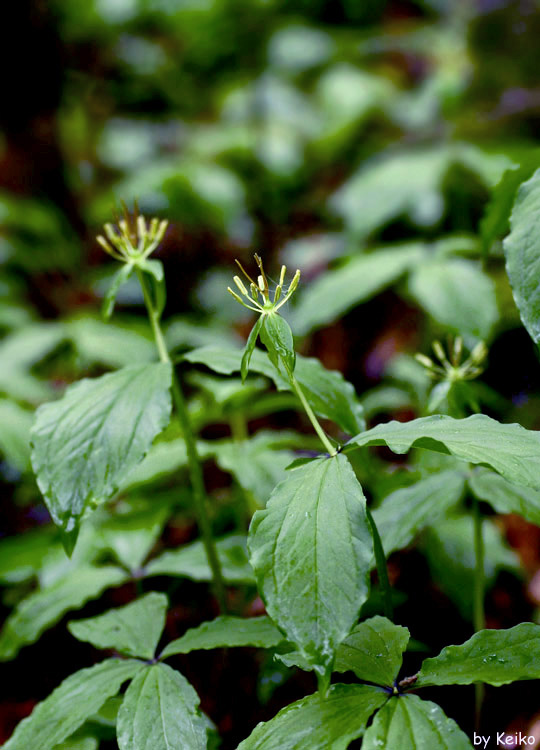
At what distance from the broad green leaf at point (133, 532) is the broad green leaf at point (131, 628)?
22 centimetres

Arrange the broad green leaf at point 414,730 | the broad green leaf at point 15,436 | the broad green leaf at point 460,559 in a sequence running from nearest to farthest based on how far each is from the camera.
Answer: the broad green leaf at point 414,730
the broad green leaf at point 460,559
the broad green leaf at point 15,436

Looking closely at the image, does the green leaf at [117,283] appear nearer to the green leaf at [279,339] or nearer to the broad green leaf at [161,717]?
the green leaf at [279,339]

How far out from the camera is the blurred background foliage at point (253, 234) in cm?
146

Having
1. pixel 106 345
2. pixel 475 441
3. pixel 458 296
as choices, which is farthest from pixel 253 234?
pixel 475 441

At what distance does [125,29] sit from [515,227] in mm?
4575

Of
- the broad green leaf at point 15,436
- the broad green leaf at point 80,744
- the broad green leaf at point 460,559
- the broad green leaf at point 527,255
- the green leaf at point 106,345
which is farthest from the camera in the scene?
the green leaf at point 106,345

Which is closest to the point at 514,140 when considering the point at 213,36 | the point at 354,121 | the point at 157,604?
the point at 354,121

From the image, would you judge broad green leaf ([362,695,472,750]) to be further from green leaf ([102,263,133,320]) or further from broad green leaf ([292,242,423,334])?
broad green leaf ([292,242,423,334])

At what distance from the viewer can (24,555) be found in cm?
155

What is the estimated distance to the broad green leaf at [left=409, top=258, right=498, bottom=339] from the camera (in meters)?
1.48

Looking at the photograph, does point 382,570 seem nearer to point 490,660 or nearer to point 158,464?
point 490,660

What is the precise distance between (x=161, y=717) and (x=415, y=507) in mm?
521

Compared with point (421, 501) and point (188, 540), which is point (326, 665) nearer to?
point (421, 501)

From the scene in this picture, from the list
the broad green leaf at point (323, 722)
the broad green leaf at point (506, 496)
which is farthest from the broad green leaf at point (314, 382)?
the broad green leaf at point (323, 722)
